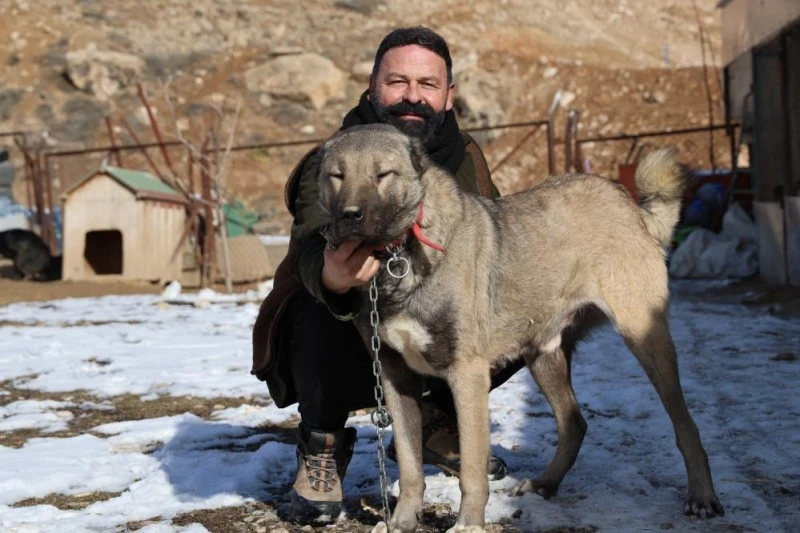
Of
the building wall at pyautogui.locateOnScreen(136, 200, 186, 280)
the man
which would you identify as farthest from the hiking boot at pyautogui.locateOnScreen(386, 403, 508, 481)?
the building wall at pyautogui.locateOnScreen(136, 200, 186, 280)

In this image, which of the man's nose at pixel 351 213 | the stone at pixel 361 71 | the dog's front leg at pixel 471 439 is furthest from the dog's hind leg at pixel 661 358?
the stone at pixel 361 71

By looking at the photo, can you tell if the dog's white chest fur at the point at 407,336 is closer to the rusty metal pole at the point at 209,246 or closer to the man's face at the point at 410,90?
the man's face at the point at 410,90

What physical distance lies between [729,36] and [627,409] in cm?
932

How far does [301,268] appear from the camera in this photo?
3084 mm

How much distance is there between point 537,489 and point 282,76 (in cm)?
2562

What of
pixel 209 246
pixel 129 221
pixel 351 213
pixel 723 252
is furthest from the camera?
pixel 209 246

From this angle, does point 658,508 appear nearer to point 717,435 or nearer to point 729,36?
point 717,435

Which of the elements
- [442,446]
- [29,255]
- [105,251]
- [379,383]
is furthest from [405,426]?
[105,251]

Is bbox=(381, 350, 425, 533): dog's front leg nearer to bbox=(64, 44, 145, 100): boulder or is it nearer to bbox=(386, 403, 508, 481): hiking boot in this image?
bbox=(386, 403, 508, 481): hiking boot

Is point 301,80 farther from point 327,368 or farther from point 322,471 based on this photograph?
point 322,471

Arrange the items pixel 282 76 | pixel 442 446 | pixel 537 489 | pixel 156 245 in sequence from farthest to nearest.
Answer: pixel 282 76, pixel 156 245, pixel 442 446, pixel 537 489

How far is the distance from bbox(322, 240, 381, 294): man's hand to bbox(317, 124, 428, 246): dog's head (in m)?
0.05

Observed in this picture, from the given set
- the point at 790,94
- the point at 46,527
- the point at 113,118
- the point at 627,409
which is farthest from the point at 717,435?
the point at 113,118

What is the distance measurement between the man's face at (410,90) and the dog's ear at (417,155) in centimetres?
53
